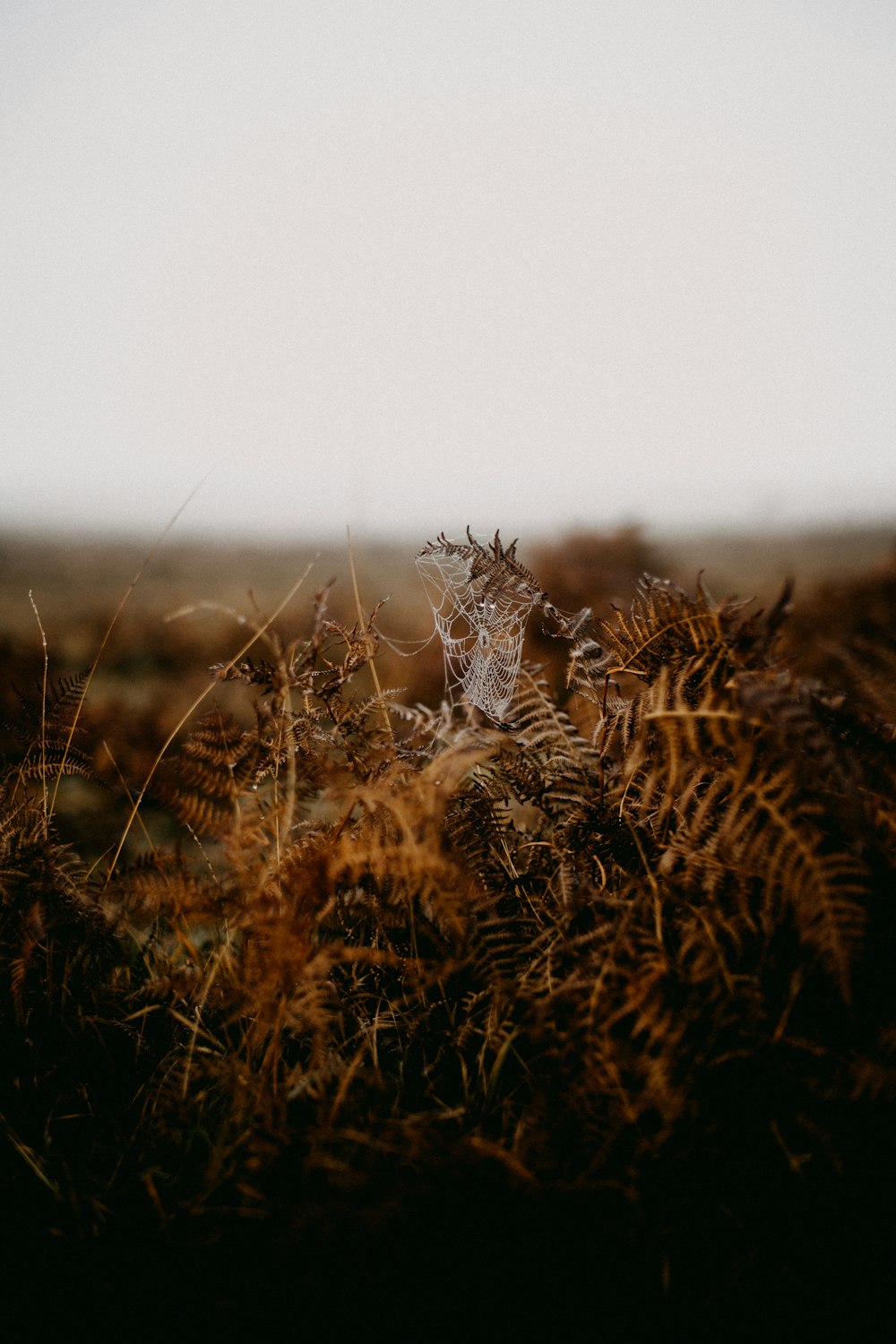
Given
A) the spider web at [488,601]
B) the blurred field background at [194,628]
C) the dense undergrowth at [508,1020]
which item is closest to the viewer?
the dense undergrowth at [508,1020]

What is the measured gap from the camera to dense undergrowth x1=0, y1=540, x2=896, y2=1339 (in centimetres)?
97

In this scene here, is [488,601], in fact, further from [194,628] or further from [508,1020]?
[194,628]

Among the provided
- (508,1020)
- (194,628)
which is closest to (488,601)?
(508,1020)

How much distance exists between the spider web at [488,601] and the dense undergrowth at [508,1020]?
0.23m

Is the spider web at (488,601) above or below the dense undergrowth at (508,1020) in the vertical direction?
above

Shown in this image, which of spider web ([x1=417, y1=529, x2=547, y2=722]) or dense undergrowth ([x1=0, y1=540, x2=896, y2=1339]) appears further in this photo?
spider web ([x1=417, y1=529, x2=547, y2=722])

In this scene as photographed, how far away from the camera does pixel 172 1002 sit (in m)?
1.53

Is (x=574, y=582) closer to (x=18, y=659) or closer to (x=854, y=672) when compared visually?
(x=18, y=659)

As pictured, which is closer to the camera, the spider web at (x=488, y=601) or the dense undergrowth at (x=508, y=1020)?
the dense undergrowth at (x=508, y=1020)

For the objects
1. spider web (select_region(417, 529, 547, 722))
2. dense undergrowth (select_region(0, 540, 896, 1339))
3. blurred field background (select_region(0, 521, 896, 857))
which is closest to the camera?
dense undergrowth (select_region(0, 540, 896, 1339))

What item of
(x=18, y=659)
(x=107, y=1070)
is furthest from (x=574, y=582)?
(x=107, y=1070)

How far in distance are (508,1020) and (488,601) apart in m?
1.00

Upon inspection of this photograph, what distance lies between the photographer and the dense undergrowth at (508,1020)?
0.97 meters

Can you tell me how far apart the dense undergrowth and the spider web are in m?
0.23
